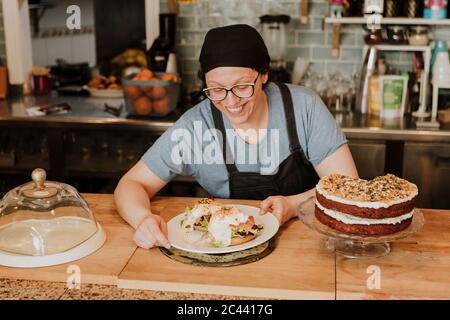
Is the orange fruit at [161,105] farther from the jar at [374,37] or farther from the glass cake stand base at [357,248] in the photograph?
the glass cake stand base at [357,248]

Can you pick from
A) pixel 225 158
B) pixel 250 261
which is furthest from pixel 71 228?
pixel 225 158

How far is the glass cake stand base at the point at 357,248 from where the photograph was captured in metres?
1.71

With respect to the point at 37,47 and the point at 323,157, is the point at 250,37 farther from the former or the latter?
the point at 37,47

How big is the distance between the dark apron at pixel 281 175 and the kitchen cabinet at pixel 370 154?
98 cm

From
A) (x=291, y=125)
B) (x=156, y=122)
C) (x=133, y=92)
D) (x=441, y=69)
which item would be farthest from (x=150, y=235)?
(x=441, y=69)

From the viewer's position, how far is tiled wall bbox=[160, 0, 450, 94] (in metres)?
3.89

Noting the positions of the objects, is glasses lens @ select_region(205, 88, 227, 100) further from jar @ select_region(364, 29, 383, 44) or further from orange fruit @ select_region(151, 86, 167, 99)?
jar @ select_region(364, 29, 383, 44)

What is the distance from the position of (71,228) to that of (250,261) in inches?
21.0

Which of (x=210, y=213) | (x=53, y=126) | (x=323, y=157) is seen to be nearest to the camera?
(x=210, y=213)

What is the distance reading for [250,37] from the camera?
83.0 inches

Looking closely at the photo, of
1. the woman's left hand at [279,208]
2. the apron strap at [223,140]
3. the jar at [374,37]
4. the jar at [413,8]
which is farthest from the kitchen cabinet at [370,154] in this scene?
the woman's left hand at [279,208]

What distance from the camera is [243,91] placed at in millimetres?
2109

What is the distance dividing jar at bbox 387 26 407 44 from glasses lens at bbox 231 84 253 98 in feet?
6.33

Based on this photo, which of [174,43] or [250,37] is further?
[174,43]
